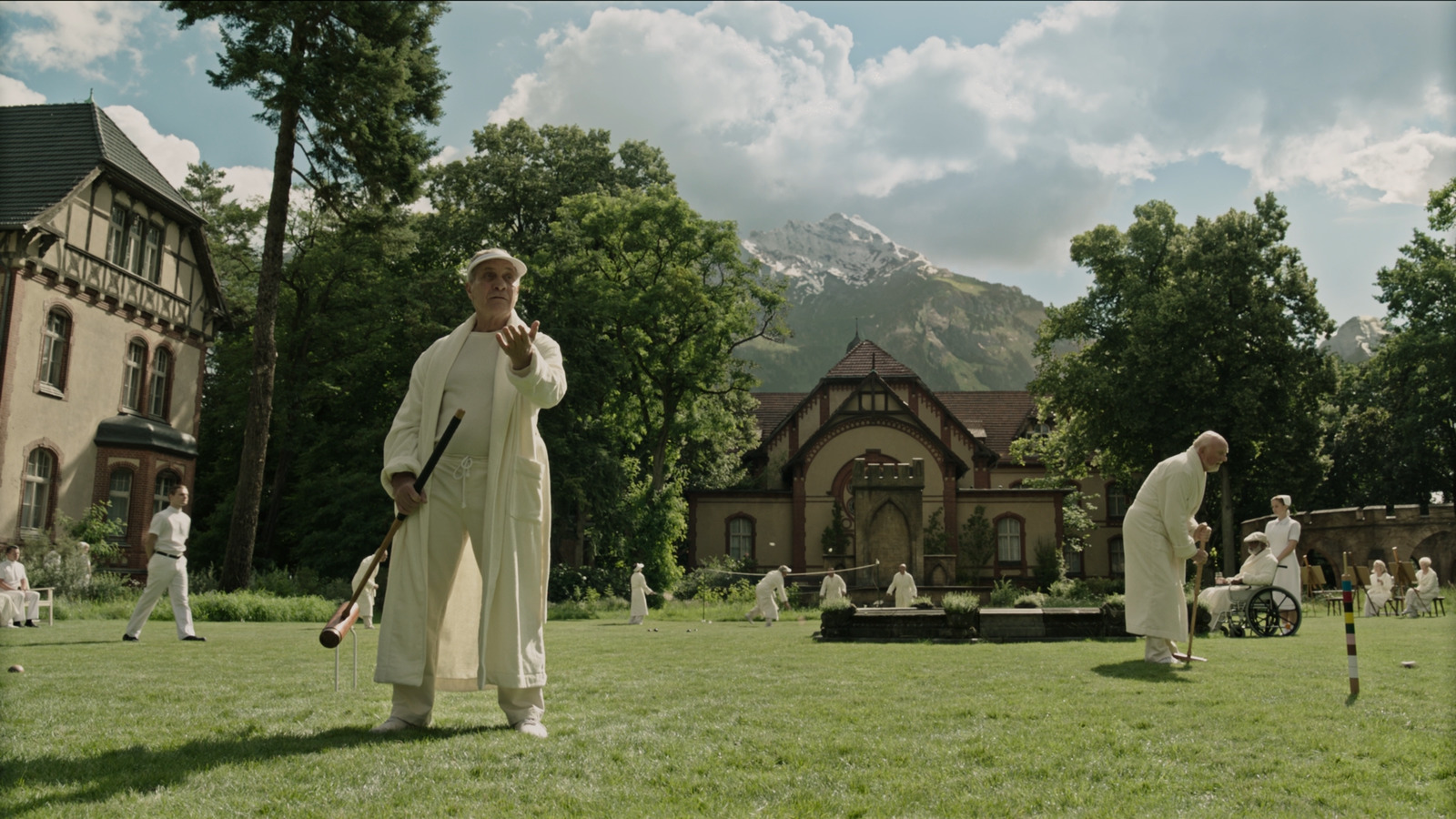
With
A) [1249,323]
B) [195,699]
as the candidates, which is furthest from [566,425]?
[195,699]

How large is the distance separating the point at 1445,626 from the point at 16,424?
97.3ft

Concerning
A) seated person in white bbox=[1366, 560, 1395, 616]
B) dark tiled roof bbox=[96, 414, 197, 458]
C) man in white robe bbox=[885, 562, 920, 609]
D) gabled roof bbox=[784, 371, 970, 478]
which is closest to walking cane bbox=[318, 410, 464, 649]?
seated person in white bbox=[1366, 560, 1395, 616]

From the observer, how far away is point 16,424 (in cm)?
2517

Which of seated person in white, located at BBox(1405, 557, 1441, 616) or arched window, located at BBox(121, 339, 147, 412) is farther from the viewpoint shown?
arched window, located at BBox(121, 339, 147, 412)

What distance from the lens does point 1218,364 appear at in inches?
1438

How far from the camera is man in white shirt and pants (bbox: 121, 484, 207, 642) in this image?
12.7 metres

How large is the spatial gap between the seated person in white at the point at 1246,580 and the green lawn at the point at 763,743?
463cm

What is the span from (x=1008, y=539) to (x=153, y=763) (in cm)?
3943

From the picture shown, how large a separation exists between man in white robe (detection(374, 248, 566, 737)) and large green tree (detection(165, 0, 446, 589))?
18173 mm

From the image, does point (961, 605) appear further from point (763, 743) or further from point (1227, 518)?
point (1227, 518)

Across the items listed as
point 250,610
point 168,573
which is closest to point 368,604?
point 168,573

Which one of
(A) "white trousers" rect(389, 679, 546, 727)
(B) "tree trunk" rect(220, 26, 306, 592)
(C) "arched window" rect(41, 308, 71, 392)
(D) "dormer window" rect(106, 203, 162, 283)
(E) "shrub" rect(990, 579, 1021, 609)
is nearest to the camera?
(A) "white trousers" rect(389, 679, 546, 727)

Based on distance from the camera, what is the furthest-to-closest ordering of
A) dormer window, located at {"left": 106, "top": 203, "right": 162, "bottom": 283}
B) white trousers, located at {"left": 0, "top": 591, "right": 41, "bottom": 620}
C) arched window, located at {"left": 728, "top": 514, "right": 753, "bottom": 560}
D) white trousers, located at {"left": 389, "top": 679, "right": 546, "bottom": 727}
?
arched window, located at {"left": 728, "top": 514, "right": 753, "bottom": 560}
dormer window, located at {"left": 106, "top": 203, "right": 162, "bottom": 283}
white trousers, located at {"left": 0, "top": 591, "right": 41, "bottom": 620}
white trousers, located at {"left": 389, "top": 679, "right": 546, "bottom": 727}

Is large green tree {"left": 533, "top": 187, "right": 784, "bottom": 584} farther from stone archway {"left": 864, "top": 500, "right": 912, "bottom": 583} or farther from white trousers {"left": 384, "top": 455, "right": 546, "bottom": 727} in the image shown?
white trousers {"left": 384, "top": 455, "right": 546, "bottom": 727}
